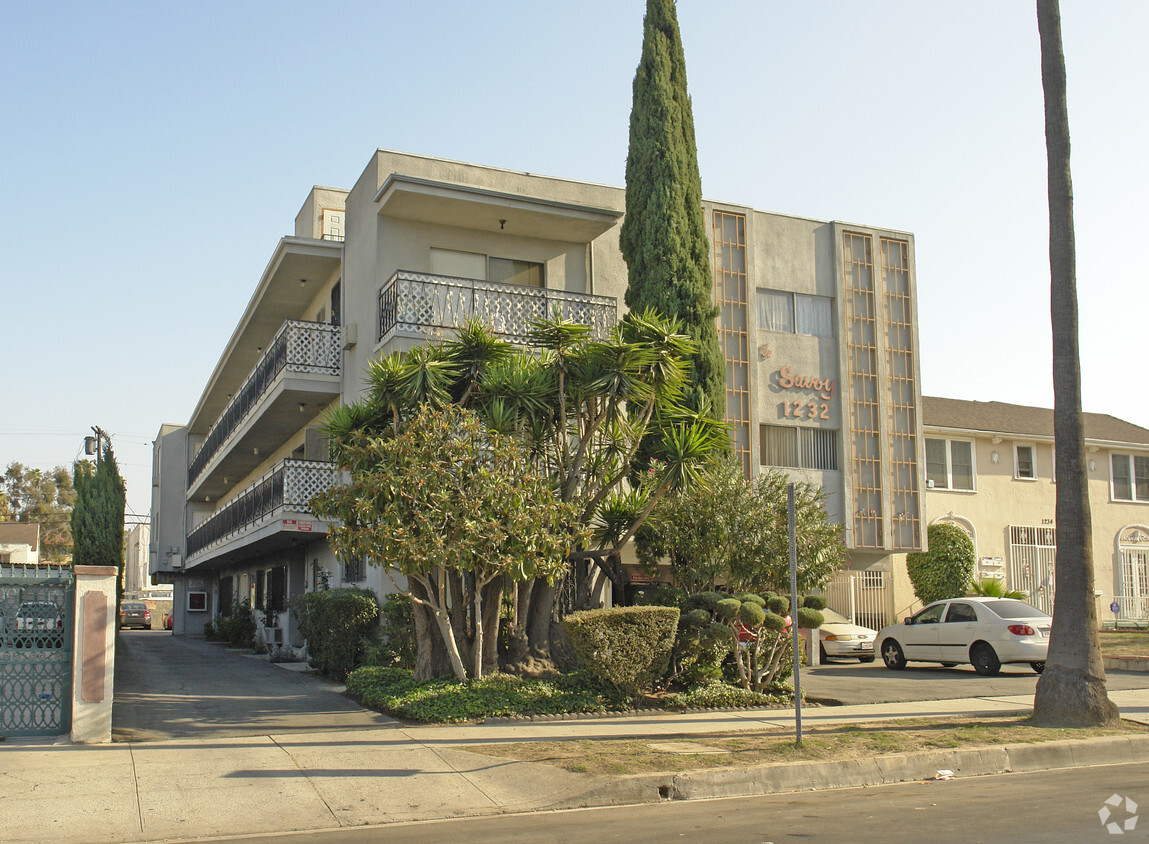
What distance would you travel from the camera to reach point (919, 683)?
17.9 metres

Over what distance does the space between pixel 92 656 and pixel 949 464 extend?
24372 millimetres

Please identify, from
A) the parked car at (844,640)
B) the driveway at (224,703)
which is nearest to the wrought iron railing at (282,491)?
the driveway at (224,703)

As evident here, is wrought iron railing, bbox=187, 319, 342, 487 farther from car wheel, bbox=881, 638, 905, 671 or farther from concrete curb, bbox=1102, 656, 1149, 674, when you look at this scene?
concrete curb, bbox=1102, 656, 1149, 674

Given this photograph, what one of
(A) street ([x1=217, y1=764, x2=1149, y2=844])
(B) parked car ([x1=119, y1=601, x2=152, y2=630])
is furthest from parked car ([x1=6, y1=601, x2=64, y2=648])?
(B) parked car ([x1=119, y1=601, x2=152, y2=630])

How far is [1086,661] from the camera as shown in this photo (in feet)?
39.9

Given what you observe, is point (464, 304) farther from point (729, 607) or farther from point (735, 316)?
point (729, 607)

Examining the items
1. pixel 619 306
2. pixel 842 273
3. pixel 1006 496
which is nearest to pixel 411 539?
pixel 619 306

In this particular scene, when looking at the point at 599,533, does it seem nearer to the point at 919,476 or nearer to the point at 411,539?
the point at 411,539

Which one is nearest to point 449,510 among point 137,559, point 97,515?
point 97,515

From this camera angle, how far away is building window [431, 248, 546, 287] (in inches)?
810

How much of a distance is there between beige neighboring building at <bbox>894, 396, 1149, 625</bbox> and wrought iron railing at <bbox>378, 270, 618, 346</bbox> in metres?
12.8

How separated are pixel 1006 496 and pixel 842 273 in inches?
392

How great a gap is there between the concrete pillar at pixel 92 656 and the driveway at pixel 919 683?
32.0ft

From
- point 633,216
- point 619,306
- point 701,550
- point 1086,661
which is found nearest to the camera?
point 1086,661
